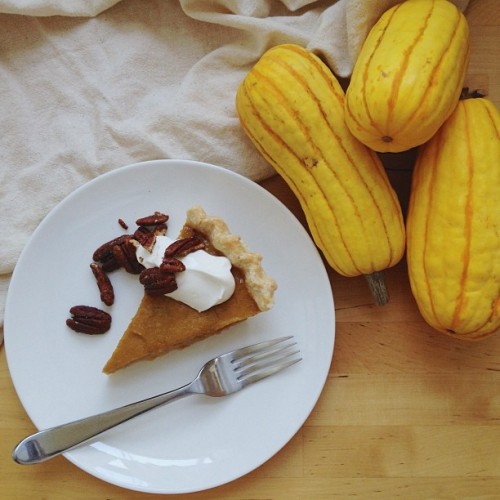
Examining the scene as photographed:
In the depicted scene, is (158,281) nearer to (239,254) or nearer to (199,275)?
(199,275)

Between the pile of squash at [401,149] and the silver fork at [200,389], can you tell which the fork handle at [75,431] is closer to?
the silver fork at [200,389]

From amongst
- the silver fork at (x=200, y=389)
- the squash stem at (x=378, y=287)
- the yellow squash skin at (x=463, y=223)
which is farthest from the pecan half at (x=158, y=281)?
the yellow squash skin at (x=463, y=223)

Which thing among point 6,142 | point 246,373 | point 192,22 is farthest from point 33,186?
point 246,373

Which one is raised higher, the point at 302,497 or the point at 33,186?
the point at 33,186

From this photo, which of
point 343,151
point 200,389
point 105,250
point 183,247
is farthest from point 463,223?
point 105,250

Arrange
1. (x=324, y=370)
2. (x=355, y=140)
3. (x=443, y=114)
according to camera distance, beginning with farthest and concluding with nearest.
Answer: (x=324, y=370), (x=355, y=140), (x=443, y=114)

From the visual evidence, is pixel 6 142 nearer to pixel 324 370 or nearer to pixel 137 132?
pixel 137 132
